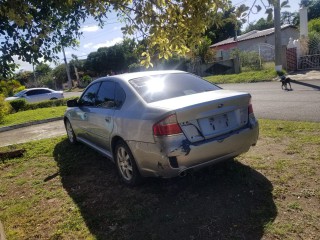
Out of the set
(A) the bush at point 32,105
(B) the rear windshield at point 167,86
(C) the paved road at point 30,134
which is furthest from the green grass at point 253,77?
(B) the rear windshield at point 167,86

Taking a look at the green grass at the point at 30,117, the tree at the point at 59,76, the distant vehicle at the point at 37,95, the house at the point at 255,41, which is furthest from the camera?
the tree at the point at 59,76

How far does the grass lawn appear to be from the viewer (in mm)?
3391

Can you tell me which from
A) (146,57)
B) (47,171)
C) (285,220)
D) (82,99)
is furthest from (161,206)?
(82,99)

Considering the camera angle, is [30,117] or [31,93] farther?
[31,93]

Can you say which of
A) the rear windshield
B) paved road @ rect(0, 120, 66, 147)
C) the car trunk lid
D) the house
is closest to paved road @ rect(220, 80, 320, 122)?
the rear windshield

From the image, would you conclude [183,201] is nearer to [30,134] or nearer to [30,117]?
[30,134]

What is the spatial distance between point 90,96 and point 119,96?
1390 mm

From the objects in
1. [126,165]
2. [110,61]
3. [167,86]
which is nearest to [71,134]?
[126,165]

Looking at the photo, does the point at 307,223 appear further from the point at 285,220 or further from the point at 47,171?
the point at 47,171

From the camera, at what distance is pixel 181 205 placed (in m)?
3.93

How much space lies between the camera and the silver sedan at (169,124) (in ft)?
12.6

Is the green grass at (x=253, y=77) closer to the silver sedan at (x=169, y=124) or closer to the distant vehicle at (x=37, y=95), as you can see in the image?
the distant vehicle at (x=37, y=95)

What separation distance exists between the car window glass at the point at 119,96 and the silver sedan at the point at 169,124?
0.02 m

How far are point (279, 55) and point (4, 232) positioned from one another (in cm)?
1896
